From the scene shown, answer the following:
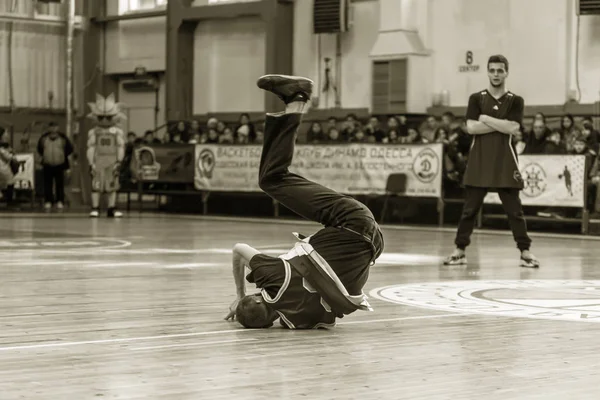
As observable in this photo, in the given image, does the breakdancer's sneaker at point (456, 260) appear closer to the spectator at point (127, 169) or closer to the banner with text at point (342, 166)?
the banner with text at point (342, 166)

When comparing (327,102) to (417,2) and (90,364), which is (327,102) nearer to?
(417,2)

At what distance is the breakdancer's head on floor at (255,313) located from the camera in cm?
687

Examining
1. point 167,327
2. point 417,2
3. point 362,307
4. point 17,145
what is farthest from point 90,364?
point 17,145

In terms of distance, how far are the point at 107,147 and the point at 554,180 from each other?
8.25 metres

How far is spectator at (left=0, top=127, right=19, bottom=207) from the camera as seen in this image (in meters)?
20.3

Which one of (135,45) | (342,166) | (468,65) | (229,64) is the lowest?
(342,166)

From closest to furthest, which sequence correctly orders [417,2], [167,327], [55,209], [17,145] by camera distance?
[167,327] < [417,2] < [55,209] < [17,145]

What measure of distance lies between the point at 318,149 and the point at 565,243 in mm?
6581

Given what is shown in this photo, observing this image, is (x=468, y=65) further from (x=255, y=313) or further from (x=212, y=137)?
(x=255, y=313)

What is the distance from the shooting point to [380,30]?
952 inches

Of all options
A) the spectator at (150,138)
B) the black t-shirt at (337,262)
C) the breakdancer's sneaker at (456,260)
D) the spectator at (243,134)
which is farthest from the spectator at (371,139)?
the black t-shirt at (337,262)

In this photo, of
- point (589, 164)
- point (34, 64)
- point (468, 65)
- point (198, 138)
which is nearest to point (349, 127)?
point (468, 65)

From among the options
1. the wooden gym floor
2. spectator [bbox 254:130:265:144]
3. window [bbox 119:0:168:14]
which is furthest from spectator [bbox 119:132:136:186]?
the wooden gym floor

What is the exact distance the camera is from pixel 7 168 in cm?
2098
